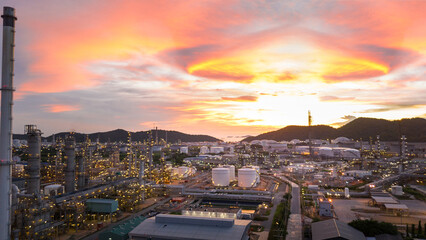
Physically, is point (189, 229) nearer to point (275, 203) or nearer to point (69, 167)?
point (275, 203)

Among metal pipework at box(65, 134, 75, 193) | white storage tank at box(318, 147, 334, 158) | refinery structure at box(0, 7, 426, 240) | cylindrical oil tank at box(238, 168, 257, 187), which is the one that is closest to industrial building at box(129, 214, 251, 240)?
refinery structure at box(0, 7, 426, 240)

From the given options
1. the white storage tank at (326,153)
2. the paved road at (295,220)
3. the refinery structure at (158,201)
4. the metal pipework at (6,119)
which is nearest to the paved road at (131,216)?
the refinery structure at (158,201)

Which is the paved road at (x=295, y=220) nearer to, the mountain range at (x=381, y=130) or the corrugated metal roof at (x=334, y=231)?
the corrugated metal roof at (x=334, y=231)

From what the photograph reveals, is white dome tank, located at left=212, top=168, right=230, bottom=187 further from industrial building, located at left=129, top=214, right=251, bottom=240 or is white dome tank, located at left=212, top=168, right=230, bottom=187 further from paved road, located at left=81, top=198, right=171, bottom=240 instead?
industrial building, located at left=129, top=214, right=251, bottom=240

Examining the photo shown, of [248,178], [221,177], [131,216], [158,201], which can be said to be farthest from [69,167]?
[248,178]

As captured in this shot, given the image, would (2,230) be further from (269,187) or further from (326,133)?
(326,133)

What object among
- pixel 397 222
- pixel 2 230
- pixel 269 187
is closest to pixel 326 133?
pixel 269 187
